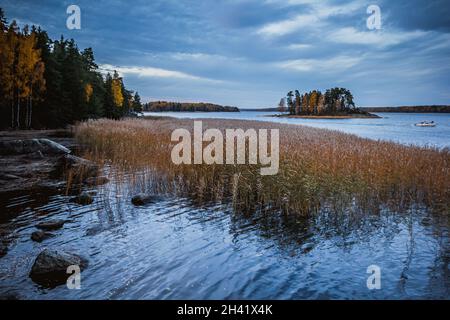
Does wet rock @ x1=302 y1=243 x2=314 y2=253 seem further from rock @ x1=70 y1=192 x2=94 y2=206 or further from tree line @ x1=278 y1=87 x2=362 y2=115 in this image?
tree line @ x1=278 y1=87 x2=362 y2=115

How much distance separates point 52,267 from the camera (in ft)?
19.2

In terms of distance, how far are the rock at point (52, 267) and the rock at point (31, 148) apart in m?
15.7

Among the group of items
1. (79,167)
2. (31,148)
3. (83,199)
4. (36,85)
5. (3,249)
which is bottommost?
(3,249)

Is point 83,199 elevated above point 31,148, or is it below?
below

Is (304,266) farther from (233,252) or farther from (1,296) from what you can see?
(1,296)

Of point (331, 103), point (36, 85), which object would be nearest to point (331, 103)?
point (331, 103)

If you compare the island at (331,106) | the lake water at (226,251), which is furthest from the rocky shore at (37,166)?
the island at (331,106)

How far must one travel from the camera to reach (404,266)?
6242mm

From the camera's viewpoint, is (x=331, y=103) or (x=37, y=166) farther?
(x=331, y=103)

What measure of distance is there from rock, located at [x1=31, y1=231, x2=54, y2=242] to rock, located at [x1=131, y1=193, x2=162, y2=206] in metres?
2.98

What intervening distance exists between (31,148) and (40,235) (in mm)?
14780

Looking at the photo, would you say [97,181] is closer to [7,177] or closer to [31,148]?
[7,177]
